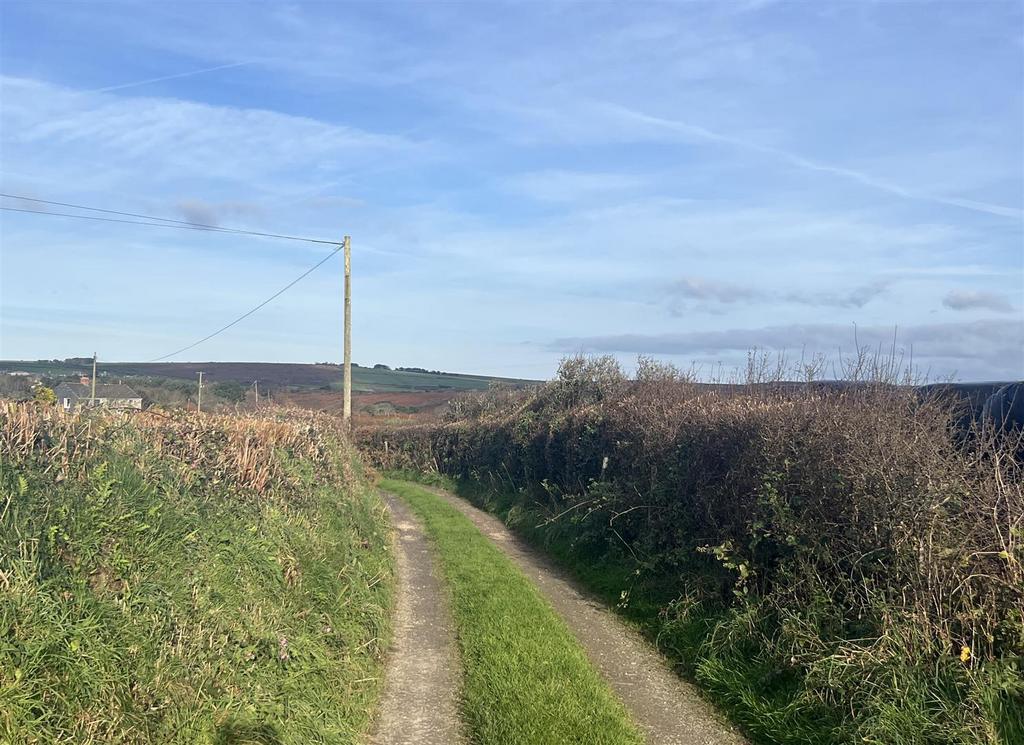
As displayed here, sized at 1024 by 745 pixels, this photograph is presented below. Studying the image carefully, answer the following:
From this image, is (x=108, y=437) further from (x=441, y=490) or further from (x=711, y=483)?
(x=441, y=490)

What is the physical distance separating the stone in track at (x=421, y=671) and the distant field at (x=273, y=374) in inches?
788

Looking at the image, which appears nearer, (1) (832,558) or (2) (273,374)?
(1) (832,558)

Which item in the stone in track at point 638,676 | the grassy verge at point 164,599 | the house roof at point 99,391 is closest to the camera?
the grassy verge at point 164,599

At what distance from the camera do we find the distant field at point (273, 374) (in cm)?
3128

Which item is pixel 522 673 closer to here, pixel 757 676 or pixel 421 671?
pixel 421 671

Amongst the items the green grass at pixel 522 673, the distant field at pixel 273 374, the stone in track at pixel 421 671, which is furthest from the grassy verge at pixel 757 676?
the distant field at pixel 273 374

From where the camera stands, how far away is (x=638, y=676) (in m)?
8.04

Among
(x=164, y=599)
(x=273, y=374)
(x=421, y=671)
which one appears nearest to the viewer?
(x=164, y=599)

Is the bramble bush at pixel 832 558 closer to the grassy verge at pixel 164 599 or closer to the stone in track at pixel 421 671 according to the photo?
the stone in track at pixel 421 671

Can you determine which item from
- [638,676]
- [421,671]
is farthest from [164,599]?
[638,676]

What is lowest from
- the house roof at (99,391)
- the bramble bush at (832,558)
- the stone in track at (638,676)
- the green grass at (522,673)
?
the stone in track at (638,676)

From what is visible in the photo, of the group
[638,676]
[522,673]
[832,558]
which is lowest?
[638,676]

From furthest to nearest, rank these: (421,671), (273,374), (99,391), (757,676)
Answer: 1. (273,374)
2. (99,391)
3. (421,671)
4. (757,676)

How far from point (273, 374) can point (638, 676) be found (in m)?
44.2
